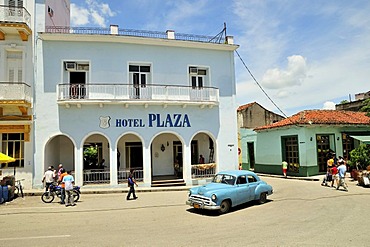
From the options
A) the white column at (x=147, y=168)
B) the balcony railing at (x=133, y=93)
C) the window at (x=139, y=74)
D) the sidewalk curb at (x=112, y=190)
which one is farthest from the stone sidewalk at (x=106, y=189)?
the window at (x=139, y=74)

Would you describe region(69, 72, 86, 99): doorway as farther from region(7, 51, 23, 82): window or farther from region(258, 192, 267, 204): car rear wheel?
region(258, 192, 267, 204): car rear wheel

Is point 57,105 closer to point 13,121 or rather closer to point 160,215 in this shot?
point 13,121

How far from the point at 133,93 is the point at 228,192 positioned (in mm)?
9344

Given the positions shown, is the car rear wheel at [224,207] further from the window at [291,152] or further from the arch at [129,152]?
the window at [291,152]

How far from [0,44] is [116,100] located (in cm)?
717

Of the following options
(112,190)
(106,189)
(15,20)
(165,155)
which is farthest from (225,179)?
(15,20)

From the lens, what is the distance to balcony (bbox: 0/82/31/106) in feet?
50.0

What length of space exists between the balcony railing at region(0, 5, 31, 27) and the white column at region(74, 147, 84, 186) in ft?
25.9

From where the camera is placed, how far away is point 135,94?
17406 millimetres

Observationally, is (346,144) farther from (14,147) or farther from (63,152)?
(14,147)

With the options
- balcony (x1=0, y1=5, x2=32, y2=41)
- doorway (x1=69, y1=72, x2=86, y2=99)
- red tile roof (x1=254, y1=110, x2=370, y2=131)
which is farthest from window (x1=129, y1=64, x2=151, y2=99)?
red tile roof (x1=254, y1=110, x2=370, y2=131)

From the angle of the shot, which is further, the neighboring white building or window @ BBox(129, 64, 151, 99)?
window @ BBox(129, 64, 151, 99)

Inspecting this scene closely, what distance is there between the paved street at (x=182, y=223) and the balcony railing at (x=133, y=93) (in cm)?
602

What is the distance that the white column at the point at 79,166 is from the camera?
16.2 m
